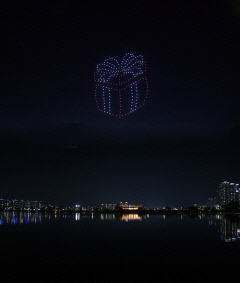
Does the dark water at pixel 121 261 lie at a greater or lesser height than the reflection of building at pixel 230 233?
greater

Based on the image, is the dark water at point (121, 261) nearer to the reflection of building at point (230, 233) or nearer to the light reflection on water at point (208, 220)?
the reflection of building at point (230, 233)

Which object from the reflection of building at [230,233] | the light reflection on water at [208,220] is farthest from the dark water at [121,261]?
the light reflection on water at [208,220]

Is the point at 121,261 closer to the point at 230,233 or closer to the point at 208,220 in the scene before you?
the point at 230,233

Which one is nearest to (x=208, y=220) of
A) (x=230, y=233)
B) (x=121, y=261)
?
(x=230, y=233)

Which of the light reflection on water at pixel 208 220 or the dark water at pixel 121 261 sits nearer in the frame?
the dark water at pixel 121 261

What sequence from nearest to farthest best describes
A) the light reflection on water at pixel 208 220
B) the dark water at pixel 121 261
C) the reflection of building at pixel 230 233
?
the dark water at pixel 121 261 < the reflection of building at pixel 230 233 < the light reflection on water at pixel 208 220

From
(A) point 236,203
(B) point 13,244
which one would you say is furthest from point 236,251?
(A) point 236,203

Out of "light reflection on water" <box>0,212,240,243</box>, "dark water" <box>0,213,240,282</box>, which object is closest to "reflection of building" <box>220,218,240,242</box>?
"light reflection on water" <box>0,212,240,243</box>

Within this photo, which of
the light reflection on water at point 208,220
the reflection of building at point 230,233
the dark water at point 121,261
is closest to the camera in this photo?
the dark water at point 121,261

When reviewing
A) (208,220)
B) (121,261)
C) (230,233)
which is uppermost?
(121,261)

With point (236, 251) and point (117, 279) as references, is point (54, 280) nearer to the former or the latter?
point (117, 279)

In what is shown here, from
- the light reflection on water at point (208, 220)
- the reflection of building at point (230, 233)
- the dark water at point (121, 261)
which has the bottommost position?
the light reflection on water at point (208, 220)

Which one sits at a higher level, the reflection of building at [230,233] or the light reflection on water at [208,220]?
the reflection of building at [230,233]
